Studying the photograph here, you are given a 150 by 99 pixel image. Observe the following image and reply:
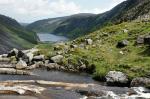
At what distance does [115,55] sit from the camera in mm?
125375

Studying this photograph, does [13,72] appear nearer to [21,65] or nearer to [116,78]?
[21,65]

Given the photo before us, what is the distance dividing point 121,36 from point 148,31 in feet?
37.4

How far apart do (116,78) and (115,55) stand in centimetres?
3029

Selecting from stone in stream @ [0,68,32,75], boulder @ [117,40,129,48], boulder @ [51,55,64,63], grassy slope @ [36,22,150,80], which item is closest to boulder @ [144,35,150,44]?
grassy slope @ [36,22,150,80]

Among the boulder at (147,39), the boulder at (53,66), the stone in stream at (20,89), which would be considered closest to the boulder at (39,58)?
the boulder at (53,66)

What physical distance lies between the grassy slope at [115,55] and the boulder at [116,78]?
218 cm

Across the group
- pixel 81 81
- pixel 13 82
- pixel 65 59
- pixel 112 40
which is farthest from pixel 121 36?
pixel 13 82

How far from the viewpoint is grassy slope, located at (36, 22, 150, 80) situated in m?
105

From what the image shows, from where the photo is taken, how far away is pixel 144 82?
299ft

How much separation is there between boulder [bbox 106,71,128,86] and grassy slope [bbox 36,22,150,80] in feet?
7.16

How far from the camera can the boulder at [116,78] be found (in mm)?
95188

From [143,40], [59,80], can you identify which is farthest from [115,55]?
[59,80]

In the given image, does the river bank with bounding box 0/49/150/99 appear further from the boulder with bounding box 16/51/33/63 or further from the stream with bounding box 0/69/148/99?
the boulder with bounding box 16/51/33/63

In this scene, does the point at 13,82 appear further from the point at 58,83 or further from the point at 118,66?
the point at 118,66
